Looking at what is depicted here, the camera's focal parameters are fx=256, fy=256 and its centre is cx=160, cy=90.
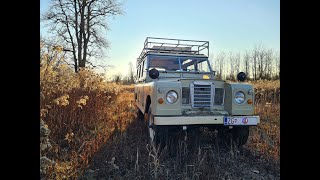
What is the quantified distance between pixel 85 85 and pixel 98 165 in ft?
13.6

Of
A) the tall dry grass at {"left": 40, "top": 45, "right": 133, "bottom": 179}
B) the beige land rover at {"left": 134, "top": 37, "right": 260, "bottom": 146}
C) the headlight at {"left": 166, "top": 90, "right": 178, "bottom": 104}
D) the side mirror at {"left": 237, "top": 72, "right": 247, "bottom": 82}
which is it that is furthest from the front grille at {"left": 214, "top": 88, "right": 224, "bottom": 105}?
the tall dry grass at {"left": 40, "top": 45, "right": 133, "bottom": 179}

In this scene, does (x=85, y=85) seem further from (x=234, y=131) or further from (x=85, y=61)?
(x=234, y=131)

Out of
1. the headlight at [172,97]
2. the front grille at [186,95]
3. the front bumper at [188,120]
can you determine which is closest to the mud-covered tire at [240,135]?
the front bumper at [188,120]

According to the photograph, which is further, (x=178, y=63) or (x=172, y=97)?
(x=178, y=63)

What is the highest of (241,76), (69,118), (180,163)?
(241,76)

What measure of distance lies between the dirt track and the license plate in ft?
1.64

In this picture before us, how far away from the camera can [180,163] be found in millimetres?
3891

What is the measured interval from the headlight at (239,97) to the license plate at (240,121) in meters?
0.32

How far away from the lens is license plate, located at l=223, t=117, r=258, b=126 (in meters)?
4.09

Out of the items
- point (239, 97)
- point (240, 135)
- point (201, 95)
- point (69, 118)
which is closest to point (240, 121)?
point (239, 97)

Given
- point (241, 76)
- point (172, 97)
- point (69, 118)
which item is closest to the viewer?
point (172, 97)

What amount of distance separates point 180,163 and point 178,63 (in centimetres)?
252

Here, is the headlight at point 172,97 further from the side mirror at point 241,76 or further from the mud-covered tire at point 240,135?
the side mirror at point 241,76

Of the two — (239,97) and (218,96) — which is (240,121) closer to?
(239,97)
